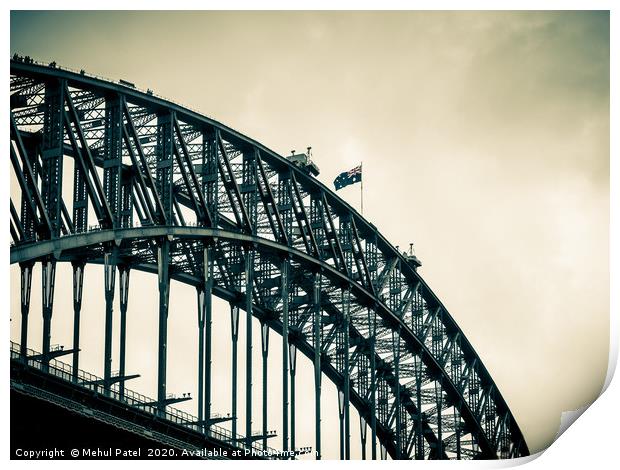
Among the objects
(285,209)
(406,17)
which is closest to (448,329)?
(285,209)

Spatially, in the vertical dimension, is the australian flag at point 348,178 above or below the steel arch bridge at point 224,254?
above

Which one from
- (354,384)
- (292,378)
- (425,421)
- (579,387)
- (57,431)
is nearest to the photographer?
(57,431)

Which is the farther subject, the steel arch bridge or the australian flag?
the australian flag

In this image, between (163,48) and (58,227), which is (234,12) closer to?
(163,48)

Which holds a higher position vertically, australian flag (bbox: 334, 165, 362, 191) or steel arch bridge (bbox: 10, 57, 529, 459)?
→ australian flag (bbox: 334, 165, 362, 191)
